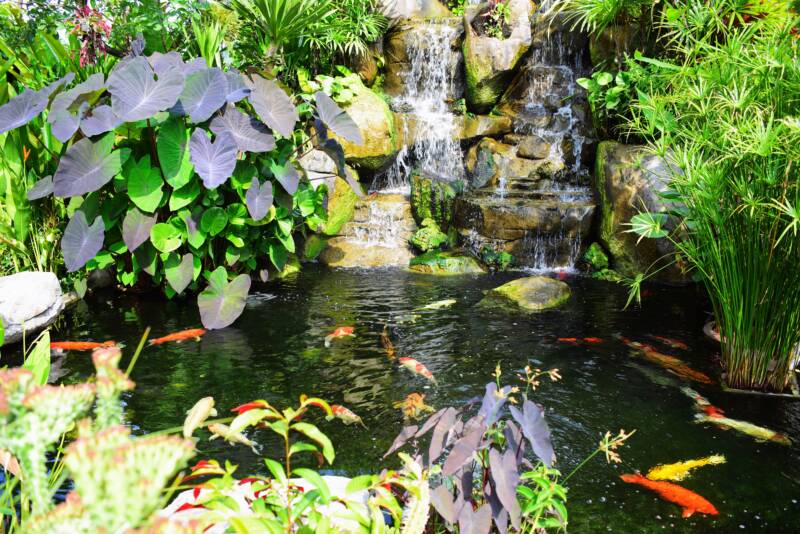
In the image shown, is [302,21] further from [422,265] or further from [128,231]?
[128,231]

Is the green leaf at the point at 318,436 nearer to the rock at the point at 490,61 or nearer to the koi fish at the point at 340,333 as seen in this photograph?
the koi fish at the point at 340,333

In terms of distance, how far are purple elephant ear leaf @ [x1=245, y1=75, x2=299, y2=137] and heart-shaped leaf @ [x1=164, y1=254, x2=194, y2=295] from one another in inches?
54.9

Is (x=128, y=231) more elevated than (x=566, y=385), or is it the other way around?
(x=128, y=231)

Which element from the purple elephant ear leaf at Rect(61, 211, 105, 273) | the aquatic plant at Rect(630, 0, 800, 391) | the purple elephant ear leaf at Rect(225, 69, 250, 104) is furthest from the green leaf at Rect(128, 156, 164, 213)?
the aquatic plant at Rect(630, 0, 800, 391)

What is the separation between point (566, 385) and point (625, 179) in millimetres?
3995

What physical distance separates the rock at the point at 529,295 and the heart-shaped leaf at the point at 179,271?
2.77 meters

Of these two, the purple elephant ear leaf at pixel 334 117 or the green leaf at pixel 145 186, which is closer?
the green leaf at pixel 145 186

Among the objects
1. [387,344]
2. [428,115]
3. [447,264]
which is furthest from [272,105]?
[428,115]

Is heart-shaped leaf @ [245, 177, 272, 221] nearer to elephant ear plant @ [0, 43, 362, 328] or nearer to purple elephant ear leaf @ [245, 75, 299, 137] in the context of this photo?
elephant ear plant @ [0, 43, 362, 328]

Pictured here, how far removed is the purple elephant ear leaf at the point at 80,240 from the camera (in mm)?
4625

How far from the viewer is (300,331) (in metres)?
4.91

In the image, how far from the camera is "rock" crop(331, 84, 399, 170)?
830cm

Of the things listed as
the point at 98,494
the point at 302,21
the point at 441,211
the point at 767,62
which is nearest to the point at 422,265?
the point at 441,211

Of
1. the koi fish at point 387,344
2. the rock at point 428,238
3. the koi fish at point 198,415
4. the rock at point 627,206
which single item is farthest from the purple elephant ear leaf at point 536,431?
the rock at point 428,238
